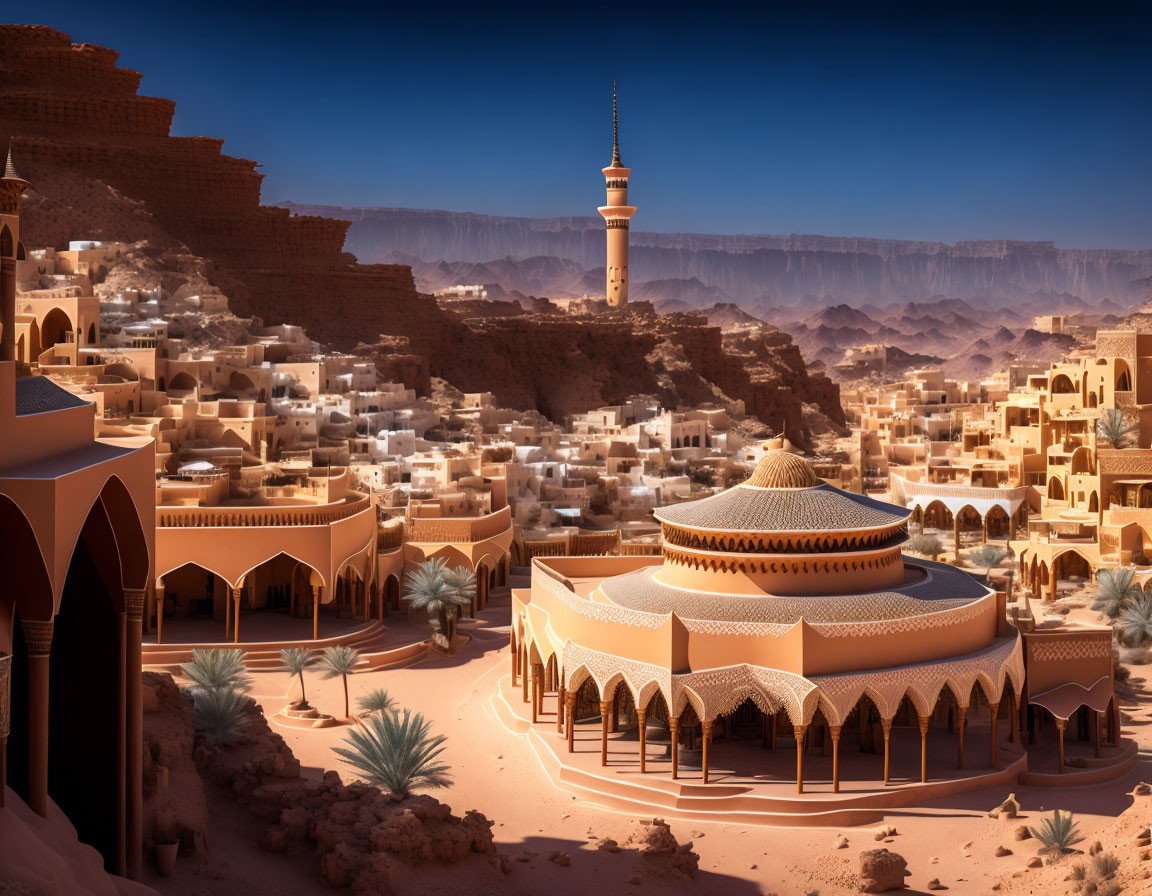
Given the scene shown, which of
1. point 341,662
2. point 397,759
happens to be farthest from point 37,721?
point 341,662

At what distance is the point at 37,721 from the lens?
10531mm

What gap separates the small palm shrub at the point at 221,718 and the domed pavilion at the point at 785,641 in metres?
4.60

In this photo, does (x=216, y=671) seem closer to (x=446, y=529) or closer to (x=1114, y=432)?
(x=446, y=529)

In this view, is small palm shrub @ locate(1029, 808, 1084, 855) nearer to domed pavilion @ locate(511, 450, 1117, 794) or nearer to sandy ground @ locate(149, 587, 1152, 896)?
sandy ground @ locate(149, 587, 1152, 896)

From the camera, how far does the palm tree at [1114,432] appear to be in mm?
37438

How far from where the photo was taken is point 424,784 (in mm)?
15852

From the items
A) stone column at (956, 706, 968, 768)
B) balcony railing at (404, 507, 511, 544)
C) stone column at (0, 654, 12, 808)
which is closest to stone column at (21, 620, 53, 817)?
stone column at (0, 654, 12, 808)

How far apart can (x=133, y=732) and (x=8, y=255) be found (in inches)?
166

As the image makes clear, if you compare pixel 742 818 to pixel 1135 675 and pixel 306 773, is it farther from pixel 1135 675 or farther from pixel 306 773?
pixel 1135 675

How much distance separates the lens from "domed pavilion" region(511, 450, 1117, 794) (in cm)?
1772

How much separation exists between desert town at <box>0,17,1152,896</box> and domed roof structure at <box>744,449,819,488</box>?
5cm

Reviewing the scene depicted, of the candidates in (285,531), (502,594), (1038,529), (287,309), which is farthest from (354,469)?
(287,309)

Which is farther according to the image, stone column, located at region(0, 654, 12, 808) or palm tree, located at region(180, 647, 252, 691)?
palm tree, located at region(180, 647, 252, 691)

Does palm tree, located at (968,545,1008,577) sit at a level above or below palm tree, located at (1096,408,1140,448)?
below
